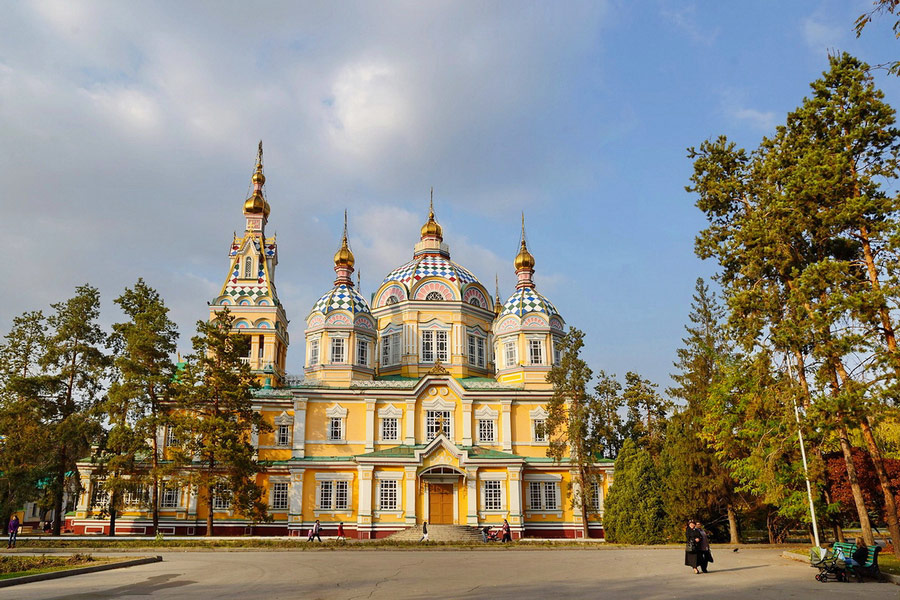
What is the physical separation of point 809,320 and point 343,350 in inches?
1091

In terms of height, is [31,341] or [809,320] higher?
[31,341]

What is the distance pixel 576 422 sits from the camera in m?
33.7

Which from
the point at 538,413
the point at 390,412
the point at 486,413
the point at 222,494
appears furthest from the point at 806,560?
the point at 222,494

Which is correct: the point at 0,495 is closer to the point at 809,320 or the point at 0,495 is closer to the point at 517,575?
the point at 517,575

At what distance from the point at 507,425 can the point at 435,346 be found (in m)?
7.99

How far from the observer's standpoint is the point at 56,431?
32.8 m

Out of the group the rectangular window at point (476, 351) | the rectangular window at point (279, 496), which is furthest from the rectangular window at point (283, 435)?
the rectangular window at point (476, 351)

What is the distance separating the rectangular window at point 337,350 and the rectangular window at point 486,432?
29.6 ft

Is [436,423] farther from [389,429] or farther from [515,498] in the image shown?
[515,498]

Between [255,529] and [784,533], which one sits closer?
[784,533]

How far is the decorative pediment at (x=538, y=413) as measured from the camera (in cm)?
3784

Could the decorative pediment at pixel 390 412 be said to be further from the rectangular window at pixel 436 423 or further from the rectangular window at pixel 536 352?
the rectangular window at pixel 536 352

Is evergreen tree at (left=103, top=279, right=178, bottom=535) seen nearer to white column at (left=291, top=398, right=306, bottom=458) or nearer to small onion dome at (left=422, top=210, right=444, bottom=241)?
white column at (left=291, top=398, right=306, bottom=458)

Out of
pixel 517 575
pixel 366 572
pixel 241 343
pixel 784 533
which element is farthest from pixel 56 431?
pixel 784 533
